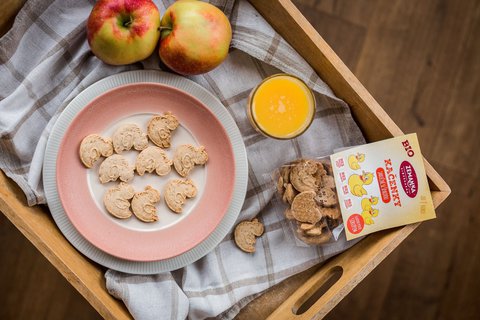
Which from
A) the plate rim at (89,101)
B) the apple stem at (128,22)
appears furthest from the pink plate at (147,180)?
the apple stem at (128,22)

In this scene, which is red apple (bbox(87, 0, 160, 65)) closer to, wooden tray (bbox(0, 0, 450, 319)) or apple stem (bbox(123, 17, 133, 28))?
apple stem (bbox(123, 17, 133, 28))

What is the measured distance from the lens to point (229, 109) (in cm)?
104

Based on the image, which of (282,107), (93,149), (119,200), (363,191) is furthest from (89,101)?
(363,191)

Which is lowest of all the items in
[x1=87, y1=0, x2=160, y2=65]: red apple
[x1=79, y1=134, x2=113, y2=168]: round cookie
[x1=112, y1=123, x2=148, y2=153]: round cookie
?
[x1=79, y1=134, x2=113, y2=168]: round cookie

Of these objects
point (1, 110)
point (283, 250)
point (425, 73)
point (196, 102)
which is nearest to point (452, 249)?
point (425, 73)

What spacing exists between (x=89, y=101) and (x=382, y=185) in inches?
21.8

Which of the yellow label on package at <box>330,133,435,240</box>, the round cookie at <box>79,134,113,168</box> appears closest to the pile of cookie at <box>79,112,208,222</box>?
the round cookie at <box>79,134,113,168</box>

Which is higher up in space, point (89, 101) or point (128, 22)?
point (128, 22)

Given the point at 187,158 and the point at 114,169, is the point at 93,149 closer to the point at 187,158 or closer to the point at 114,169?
the point at 114,169

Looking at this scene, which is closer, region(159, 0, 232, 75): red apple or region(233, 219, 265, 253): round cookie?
region(159, 0, 232, 75): red apple

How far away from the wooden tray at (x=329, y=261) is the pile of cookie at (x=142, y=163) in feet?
0.40

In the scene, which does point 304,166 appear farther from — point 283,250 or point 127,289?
point 127,289

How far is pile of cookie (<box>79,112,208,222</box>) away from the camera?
3.17 feet

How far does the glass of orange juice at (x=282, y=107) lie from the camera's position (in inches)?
38.5
